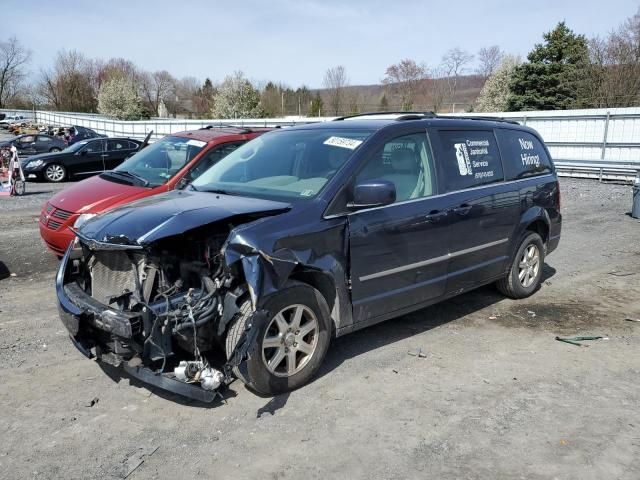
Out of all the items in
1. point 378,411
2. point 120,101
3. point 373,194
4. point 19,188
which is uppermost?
point 120,101

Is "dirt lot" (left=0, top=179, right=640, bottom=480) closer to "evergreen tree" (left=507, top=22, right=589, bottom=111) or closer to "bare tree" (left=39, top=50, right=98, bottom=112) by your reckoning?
"evergreen tree" (left=507, top=22, right=589, bottom=111)

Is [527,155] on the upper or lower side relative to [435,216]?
upper

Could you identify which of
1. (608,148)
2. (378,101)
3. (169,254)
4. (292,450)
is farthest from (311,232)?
(378,101)

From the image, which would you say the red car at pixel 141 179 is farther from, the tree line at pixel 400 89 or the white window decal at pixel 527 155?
the tree line at pixel 400 89

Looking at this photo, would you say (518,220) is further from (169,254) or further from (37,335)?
(37,335)

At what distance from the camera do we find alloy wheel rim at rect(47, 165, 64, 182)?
17375 mm

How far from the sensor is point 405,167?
15.3 feet

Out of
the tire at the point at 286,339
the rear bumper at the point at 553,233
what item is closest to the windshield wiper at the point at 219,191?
the tire at the point at 286,339

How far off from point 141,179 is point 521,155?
16.1ft

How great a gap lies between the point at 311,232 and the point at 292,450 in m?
1.45

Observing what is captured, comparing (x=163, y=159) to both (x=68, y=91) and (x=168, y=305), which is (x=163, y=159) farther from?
(x=68, y=91)

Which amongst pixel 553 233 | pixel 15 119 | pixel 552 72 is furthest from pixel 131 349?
pixel 15 119

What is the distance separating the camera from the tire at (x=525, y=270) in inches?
236

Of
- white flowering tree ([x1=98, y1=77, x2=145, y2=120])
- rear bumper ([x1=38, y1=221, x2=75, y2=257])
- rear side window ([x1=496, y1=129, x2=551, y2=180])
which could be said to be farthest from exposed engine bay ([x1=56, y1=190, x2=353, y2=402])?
white flowering tree ([x1=98, y1=77, x2=145, y2=120])
